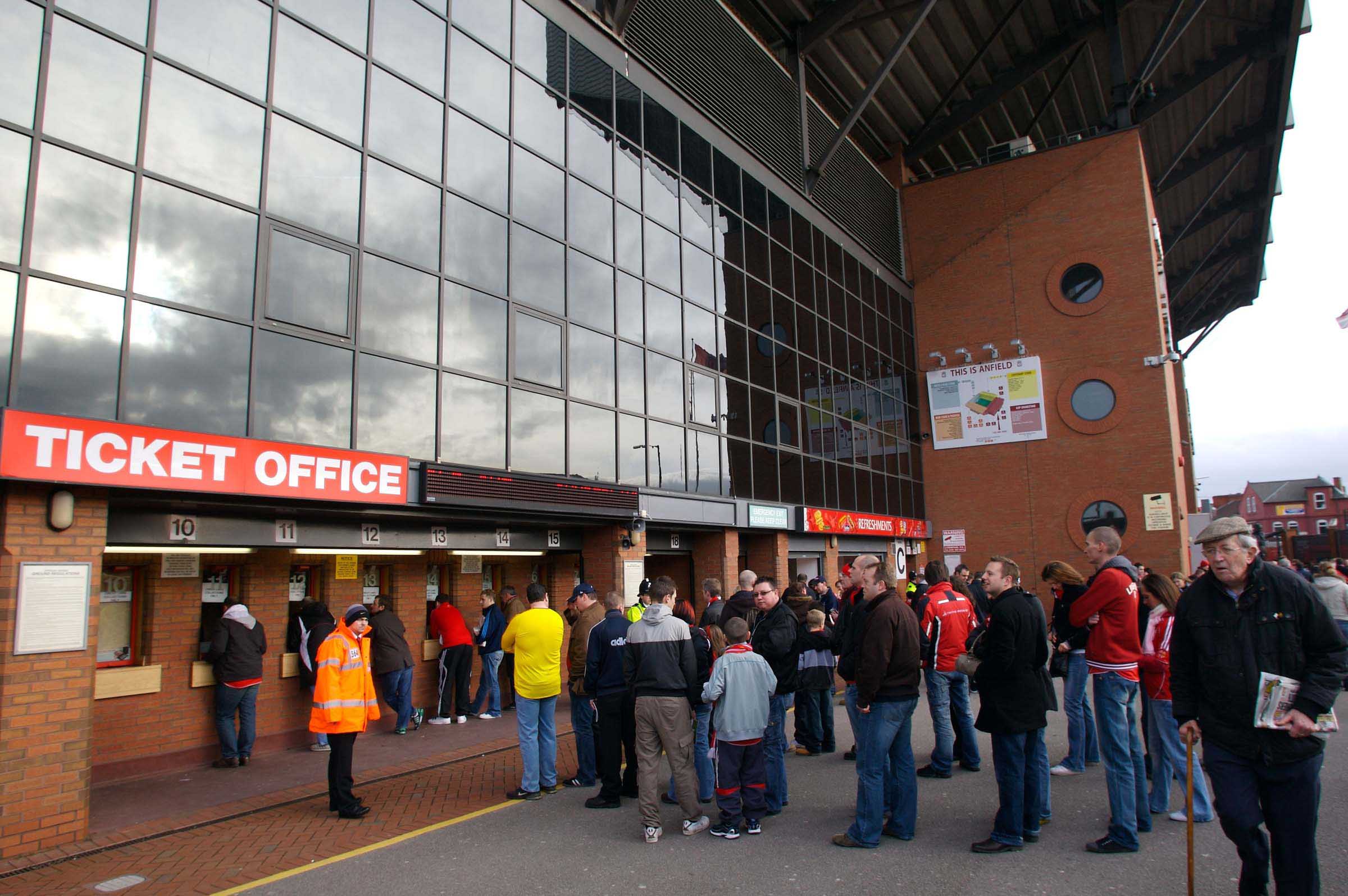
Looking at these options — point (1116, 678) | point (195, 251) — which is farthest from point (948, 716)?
point (195, 251)

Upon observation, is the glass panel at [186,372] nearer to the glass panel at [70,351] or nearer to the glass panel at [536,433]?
the glass panel at [70,351]

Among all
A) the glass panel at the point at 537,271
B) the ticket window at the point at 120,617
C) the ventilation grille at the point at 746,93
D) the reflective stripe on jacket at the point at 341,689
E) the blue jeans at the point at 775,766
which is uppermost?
the ventilation grille at the point at 746,93

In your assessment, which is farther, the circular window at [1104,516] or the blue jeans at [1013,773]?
the circular window at [1104,516]

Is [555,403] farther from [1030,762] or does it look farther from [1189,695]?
[1189,695]

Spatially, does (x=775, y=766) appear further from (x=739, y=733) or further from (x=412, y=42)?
(x=412, y=42)

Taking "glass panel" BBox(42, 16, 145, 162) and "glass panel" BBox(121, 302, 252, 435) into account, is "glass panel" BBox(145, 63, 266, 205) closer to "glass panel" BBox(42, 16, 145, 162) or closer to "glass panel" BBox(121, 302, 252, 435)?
"glass panel" BBox(42, 16, 145, 162)

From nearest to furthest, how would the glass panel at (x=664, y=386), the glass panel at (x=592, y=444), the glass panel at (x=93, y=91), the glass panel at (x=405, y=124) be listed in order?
the glass panel at (x=93, y=91) < the glass panel at (x=405, y=124) < the glass panel at (x=592, y=444) < the glass panel at (x=664, y=386)

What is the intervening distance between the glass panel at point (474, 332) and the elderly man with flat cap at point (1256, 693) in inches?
337

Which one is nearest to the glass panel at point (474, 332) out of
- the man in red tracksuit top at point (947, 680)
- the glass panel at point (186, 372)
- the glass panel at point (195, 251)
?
the glass panel at point (195, 251)

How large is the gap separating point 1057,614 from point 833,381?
48.1 feet

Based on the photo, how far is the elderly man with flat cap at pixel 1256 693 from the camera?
366 cm

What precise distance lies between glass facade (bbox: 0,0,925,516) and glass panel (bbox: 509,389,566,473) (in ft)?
0.13

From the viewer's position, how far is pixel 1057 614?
6934mm

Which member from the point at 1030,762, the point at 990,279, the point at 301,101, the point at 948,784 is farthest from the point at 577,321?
the point at 990,279
